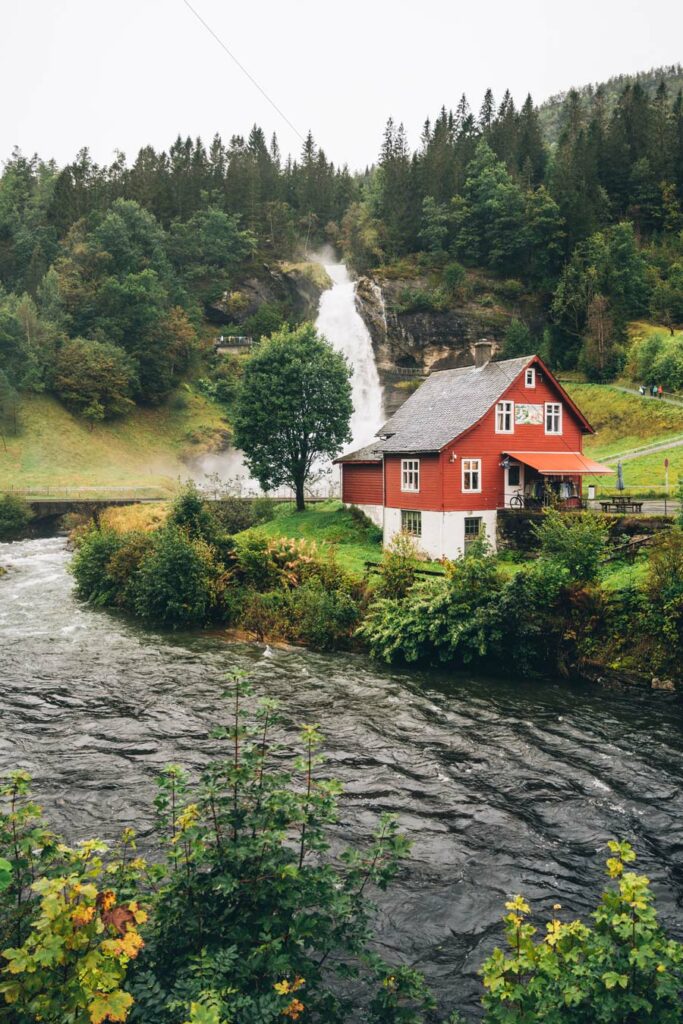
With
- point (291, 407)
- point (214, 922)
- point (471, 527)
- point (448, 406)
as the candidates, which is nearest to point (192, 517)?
point (471, 527)

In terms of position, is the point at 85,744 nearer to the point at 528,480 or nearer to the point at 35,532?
the point at 528,480

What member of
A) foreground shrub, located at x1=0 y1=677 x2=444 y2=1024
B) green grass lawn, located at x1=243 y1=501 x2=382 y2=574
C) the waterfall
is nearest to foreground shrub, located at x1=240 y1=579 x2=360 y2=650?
A: green grass lawn, located at x1=243 y1=501 x2=382 y2=574

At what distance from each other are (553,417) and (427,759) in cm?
2548

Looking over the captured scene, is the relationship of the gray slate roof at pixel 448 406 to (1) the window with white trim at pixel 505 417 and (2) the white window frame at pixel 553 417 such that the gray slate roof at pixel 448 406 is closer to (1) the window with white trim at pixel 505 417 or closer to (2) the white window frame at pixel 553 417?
(1) the window with white trim at pixel 505 417

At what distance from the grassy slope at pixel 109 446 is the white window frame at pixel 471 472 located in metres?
36.4

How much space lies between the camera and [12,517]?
5253cm

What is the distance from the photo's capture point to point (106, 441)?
78.4 meters

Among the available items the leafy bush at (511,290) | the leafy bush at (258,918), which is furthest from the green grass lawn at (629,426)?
the leafy bush at (258,918)

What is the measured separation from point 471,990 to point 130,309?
287 feet

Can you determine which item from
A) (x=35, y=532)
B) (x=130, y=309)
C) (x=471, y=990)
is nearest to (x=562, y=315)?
(x=130, y=309)

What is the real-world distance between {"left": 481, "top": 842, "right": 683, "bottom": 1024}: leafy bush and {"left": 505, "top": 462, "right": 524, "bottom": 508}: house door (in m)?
29.9

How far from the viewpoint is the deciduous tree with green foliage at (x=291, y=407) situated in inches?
1818

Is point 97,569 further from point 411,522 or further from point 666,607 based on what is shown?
point 666,607

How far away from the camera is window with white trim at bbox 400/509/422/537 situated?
35.3 meters
